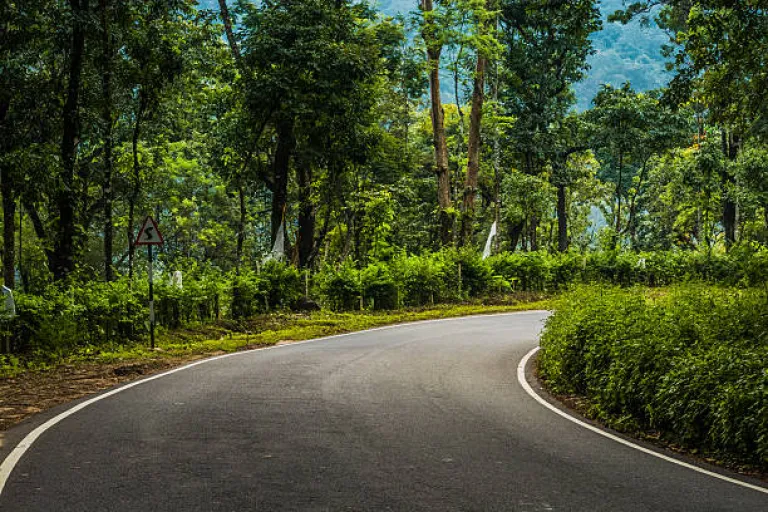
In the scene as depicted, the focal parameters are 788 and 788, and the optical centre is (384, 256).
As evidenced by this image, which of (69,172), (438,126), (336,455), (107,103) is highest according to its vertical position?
(438,126)

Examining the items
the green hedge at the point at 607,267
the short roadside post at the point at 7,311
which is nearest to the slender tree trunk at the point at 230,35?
the short roadside post at the point at 7,311

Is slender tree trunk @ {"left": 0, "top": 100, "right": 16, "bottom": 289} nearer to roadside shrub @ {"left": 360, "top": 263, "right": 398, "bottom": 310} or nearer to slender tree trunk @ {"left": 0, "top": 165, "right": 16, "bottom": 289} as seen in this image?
slender tree trunk @ {"left": 0, "top": 165, "right": 16, "bottom": 289}

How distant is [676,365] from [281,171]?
20.0 m

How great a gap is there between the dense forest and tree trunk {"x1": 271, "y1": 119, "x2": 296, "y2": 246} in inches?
2.9

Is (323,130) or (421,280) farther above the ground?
(323,130)

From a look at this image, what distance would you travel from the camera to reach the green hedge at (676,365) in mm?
7949

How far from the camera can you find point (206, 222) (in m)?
45.2

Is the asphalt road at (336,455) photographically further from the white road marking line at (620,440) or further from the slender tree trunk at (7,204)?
the slender tree trunk at (7,204)

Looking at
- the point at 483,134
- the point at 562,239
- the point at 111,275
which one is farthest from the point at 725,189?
the point at 111,275

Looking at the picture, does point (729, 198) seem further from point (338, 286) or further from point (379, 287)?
point (338, 286)

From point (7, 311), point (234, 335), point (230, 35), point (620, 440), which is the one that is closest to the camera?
point (620, 440)

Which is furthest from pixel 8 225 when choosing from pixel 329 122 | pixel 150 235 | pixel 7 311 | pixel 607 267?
pixel 607 267

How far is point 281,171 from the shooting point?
27.5 metres

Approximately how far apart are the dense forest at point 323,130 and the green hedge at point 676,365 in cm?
488
